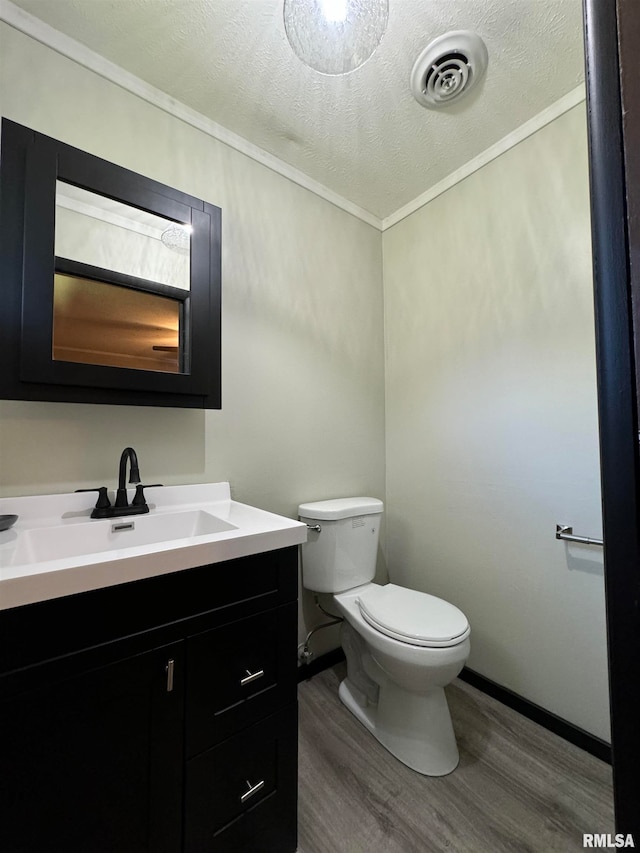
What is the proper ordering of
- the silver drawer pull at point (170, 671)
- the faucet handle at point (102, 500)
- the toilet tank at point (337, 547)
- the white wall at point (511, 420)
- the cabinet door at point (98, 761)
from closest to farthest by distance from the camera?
the cabinet door at point (98, 761) < the silver drawer pull at point (170, 671) < the faucet handle at point (102, 500) < the white wall at point (511, 420) < the toilet tank at point (337, 547)

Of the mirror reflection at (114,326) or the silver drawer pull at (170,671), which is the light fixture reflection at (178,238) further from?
the silver drawer pull at (170,671)

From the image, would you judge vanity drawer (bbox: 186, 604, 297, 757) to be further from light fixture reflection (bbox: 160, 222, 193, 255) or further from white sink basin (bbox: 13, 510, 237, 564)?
light fixture reflection (bbox: 160, 222, 193, 255)

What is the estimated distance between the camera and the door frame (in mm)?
301

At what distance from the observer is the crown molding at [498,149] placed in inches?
53.4

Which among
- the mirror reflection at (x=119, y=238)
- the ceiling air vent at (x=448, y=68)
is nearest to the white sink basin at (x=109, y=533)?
the mirror reflection at (x=119, y=238)

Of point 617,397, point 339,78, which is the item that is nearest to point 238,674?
point 617,397

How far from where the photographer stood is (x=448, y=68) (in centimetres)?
128

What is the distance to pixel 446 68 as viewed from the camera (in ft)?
4.20

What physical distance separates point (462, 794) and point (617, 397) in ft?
4.82

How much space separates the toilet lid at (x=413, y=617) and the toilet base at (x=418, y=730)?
0.23 m

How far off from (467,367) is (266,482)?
1.10 meters

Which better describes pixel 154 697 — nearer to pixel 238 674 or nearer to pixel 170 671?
pixel 170 671

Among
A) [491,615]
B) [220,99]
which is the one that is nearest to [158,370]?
[220,99]

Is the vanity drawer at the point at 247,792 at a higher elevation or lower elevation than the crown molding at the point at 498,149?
lower
